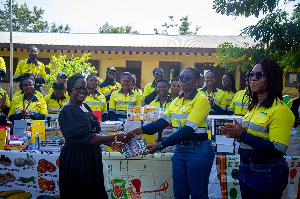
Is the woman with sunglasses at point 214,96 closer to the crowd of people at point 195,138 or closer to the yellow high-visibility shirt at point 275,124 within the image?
the crowd of people at point 195,138

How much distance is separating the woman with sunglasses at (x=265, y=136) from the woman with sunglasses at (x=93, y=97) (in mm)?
4082

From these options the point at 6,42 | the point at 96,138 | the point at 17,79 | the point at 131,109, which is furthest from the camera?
the point at 6,42

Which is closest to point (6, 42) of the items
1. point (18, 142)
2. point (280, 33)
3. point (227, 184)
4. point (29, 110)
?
point (29, 110)

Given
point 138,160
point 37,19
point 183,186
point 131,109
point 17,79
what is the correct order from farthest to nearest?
point 37,19
point 17,79
point 131,109
point 138,160
point 183,186

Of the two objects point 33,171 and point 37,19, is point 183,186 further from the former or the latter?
point 37,19

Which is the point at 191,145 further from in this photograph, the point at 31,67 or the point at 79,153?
the point at 31,67

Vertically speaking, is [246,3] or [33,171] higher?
[246,3]

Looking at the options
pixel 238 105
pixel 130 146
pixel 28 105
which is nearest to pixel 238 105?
pixel 238 105

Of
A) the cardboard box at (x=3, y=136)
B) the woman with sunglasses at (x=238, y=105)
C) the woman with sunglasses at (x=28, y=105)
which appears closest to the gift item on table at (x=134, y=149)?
the cardboard box at (x=3, y=136)

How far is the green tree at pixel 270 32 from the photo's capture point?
6840mm

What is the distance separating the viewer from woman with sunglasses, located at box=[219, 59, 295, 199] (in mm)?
2779

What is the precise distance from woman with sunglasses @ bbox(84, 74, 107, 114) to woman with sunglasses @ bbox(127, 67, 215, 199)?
9.97ft

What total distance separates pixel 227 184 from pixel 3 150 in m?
3.36

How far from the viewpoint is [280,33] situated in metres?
6.85
